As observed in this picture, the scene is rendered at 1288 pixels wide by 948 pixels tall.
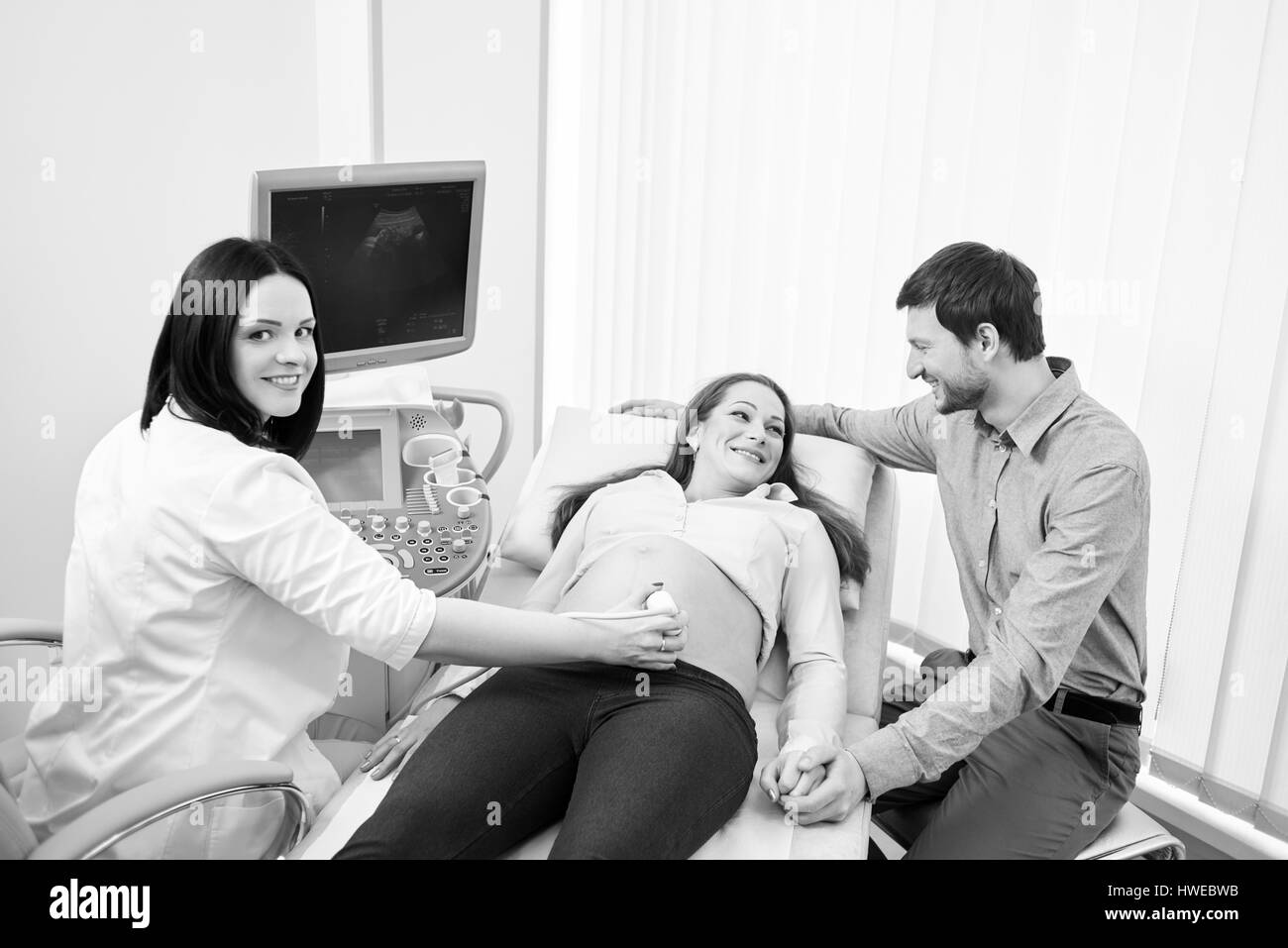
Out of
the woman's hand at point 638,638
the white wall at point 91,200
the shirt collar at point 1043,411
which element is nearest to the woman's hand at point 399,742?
the woman's hand at point 638,638

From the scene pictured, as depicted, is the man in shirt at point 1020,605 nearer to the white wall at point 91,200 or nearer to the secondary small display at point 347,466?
the secondary small display at point 347,466

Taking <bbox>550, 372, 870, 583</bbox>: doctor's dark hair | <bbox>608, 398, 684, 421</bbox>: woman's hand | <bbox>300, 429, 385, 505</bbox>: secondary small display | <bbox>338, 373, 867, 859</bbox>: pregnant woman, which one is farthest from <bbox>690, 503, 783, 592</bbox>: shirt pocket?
<bbox>300, 429, 385, 505</bbox>: secondary small display

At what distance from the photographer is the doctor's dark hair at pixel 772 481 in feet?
6.22

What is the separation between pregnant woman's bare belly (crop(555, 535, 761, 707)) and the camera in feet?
5.37

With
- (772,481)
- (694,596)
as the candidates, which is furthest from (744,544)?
(772,481)

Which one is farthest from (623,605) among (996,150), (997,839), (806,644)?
(996,150)

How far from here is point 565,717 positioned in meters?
1.50

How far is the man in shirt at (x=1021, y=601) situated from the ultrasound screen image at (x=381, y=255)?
32.5 inches

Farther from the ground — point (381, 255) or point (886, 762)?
point (381, 255)

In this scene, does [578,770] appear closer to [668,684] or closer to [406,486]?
[668,684]

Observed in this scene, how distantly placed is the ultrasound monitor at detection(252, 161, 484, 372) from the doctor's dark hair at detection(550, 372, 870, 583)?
1.30ft

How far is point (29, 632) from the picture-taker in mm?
1448

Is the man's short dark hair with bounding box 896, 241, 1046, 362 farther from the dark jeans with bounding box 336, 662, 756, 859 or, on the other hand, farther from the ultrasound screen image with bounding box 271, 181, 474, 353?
the ultrasound screen image with bounding box 271, 181, 474, 353

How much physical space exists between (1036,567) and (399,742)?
95 centimetres
